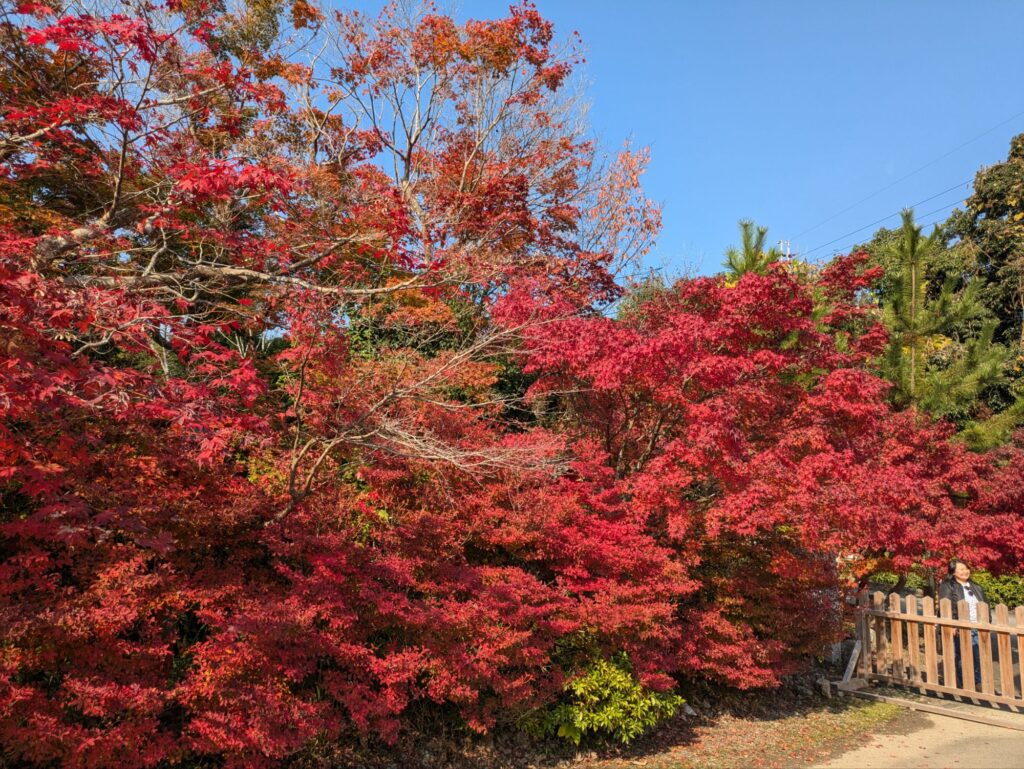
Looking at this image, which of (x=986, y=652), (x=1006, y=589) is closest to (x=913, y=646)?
(x=986, y=652)

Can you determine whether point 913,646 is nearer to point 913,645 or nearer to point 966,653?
point 913,645

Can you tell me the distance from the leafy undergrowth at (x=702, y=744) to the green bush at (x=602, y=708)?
18 cm

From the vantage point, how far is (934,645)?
715cm

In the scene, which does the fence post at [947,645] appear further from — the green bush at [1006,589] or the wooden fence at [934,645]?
the green bush at [1006,589]

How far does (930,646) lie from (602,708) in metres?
4.33

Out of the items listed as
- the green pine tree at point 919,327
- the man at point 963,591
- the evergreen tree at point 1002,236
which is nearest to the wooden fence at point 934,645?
the man at point 963,591

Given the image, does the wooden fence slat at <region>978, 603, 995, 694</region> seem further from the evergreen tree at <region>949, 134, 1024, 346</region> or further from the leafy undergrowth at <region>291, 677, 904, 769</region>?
the evergreen tree at <region>949, 134, 1024, 346</region>

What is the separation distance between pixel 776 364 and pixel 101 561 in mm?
6400

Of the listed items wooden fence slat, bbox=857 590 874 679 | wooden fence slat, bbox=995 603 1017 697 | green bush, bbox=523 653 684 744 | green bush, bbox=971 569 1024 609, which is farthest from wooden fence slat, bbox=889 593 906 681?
green bush, bbox=971 569 1024 609

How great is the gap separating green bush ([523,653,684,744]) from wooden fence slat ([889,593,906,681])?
12.6 ft

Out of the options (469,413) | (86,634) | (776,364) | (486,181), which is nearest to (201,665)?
(86,634)

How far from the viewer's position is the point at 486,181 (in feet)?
37.1

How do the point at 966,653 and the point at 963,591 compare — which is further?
the point at 963,591

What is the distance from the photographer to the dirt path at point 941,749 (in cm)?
535
